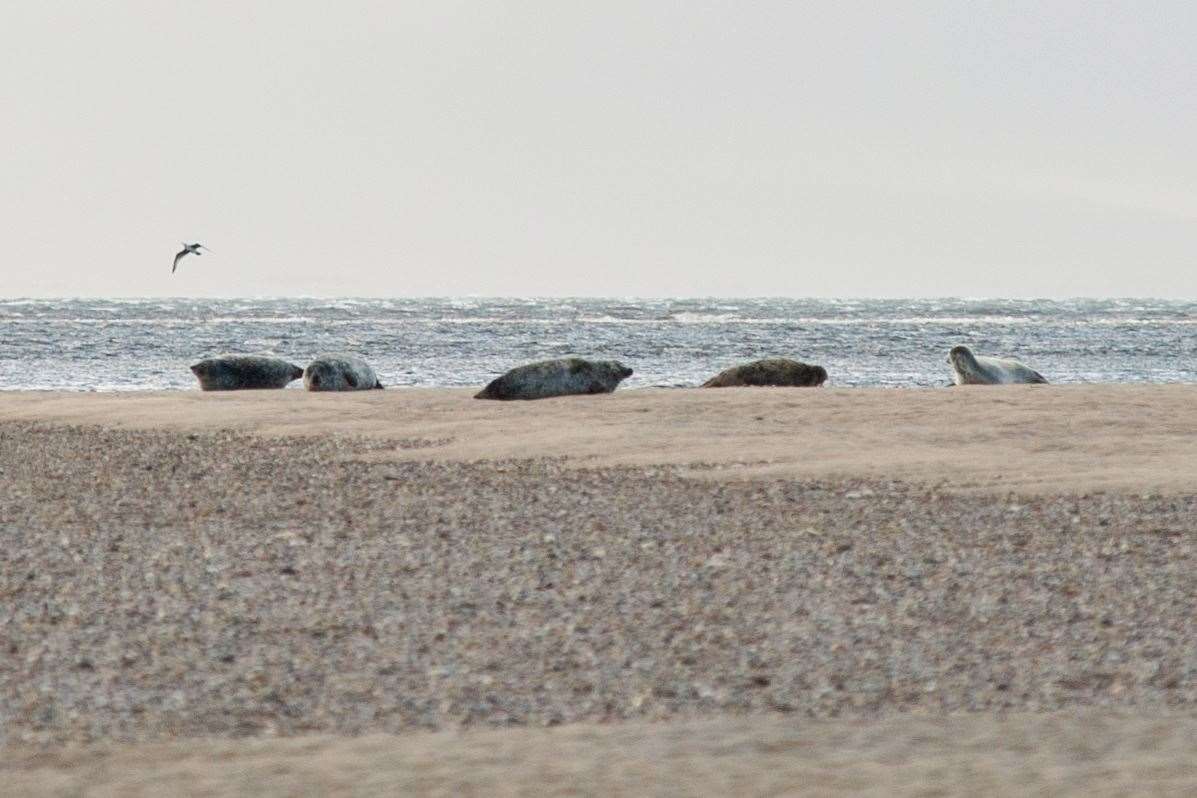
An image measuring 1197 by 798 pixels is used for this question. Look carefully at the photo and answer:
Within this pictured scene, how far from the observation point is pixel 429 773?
586cm

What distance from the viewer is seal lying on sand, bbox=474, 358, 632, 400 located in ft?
81.3

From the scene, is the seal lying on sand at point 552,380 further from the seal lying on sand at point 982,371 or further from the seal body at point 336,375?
the seal lying on sand at point 982,371

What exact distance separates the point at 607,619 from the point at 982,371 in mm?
23761

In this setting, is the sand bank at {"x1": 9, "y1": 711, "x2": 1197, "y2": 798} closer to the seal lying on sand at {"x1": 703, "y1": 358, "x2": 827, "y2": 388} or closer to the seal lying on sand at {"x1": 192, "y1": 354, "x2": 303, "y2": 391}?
the seal lying on sand at {"x1": 703, "y1": 358, "x2": 827, "y2": 388}

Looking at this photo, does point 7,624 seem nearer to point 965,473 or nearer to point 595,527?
point 595,527

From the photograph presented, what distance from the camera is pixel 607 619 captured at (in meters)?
8.67

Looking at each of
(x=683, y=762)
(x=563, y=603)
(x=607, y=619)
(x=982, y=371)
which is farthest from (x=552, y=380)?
(x=683, y=762)

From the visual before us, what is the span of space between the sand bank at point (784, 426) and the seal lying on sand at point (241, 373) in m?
5.39

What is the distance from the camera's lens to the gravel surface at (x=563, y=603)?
7016mm

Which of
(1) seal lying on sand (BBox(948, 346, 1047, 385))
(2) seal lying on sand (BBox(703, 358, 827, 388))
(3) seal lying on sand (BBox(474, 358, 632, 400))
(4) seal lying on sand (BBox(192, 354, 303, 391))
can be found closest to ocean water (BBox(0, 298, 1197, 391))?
(4) seal lying on sand (BBox(192, 354, 303, 391))

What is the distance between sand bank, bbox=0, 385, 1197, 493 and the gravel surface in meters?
1.53

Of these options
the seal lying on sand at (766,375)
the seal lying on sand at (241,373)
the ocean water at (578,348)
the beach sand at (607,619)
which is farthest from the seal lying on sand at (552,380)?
the ocean water at (578,348)

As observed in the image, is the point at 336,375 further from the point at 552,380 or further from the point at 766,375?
the point at 766,375

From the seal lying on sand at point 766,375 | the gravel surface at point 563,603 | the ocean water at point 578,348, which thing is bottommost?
the ocean water at point 578,348
